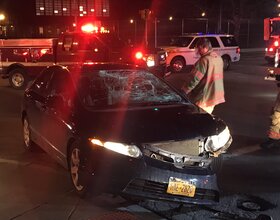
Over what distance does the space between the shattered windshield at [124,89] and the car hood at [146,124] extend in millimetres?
314

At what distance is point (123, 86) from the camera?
6180 mm

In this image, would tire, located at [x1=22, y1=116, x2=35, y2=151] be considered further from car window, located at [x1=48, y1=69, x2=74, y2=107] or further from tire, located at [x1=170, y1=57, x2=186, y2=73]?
tire, located at [x1=170, y1=57, x2=186, y2=73]

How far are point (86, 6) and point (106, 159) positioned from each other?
41.6 m

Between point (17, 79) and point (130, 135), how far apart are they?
11166 mm

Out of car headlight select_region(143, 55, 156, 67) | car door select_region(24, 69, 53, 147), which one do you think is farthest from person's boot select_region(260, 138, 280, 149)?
car headlight select_region(143, 55, 156, 67)

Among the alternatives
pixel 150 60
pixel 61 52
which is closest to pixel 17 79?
pixel 61 52

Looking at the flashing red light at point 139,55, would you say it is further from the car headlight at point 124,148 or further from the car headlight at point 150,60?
the car headlight at point 124,148

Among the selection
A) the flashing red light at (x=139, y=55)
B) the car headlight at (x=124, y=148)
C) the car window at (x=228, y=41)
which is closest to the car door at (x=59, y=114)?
the car headlight at (x=124, y=148)

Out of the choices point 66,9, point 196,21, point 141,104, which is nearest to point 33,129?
point 141,104

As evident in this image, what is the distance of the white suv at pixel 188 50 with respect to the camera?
20.9 m

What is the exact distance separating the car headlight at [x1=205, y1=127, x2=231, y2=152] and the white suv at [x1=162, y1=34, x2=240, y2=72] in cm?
1563

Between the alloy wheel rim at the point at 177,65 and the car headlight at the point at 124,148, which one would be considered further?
the alloy wheel rim at the point at 177,65

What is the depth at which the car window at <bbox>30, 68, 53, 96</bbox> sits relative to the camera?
22.4 feet

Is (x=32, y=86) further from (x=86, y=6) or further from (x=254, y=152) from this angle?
(x=86, y=6)
